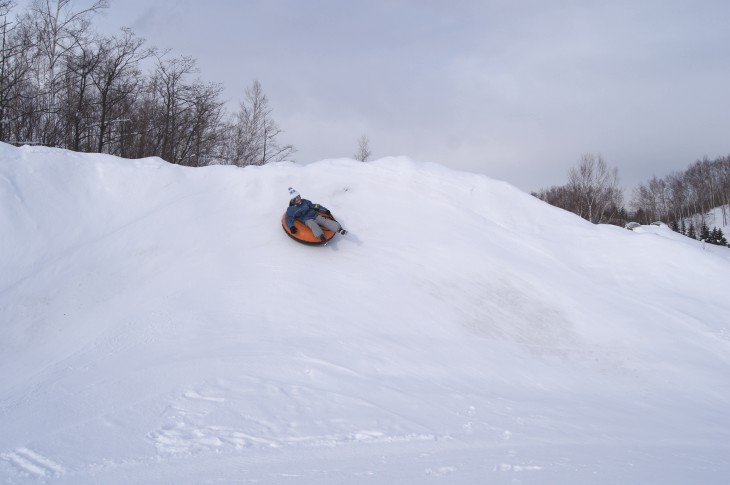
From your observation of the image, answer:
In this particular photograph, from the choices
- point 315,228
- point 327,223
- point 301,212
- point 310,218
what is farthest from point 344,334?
point 301,212

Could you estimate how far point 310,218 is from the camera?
7.56 meters

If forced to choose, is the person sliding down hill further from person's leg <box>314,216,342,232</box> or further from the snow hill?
the snow hill

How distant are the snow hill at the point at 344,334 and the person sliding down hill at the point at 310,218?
0.32 m

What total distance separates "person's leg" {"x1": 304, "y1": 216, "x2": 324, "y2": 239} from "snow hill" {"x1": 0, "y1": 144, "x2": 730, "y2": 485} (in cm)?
31

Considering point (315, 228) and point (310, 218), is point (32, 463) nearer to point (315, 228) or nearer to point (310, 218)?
point (315, 228)

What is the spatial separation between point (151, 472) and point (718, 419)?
4799 millimetres

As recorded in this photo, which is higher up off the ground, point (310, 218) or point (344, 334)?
→ point (310, 218)

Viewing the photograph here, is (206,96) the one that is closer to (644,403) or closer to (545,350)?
(545,350)

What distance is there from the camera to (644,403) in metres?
4.48

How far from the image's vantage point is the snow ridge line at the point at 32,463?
2516mm

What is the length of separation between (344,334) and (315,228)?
2.55m

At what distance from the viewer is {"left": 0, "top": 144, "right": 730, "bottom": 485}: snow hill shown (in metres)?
2.82

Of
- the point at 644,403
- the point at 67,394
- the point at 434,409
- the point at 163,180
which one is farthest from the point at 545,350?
the point at 163,180

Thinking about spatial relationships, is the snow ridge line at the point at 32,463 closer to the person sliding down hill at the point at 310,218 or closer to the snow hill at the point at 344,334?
the snow hill at the point at 344,334
